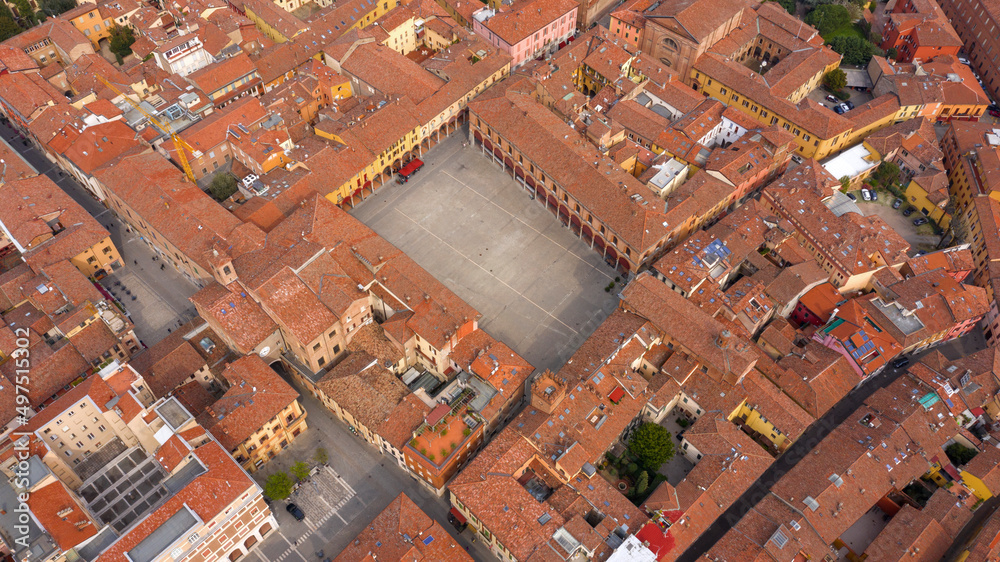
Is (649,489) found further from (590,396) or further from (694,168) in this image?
(694,168)

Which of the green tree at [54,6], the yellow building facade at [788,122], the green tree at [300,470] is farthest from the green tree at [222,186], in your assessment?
the yellow building facade at [788,122]

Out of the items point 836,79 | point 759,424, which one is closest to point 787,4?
point 836,79

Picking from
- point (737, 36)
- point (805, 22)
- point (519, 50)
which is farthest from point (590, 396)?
point (805, 22)

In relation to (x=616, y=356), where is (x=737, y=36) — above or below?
above

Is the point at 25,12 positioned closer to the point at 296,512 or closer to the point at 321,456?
the point at 321,456

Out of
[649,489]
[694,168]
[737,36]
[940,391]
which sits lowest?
[649,489]

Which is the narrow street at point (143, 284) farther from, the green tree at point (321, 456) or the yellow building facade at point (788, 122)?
the yellow building facade at point (788, 122)

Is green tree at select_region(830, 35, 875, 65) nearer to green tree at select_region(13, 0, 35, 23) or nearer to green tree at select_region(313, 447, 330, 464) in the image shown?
green tree at select_region(313, 447, 330, 464)
